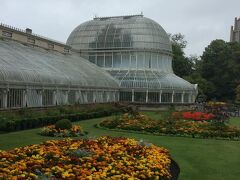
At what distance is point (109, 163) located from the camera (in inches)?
421

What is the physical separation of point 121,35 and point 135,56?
3.20 metres

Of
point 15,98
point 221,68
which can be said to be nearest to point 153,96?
point 15,98

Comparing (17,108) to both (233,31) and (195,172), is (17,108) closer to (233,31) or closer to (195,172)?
(195,172)

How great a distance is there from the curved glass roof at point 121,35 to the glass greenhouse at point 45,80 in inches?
289

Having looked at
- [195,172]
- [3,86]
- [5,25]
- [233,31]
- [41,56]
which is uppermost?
[233,31]

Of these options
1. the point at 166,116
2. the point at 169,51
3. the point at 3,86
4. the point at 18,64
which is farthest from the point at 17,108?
the point at 169,51

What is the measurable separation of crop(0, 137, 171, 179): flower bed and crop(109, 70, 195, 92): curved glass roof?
33.0 metres

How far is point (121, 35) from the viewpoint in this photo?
5044 centimetres

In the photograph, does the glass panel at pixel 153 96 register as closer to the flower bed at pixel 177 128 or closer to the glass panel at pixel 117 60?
the glass panel at pixel 117 60

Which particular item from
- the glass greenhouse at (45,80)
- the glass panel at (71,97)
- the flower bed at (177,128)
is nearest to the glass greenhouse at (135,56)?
the glass greenhouse at (45,80)

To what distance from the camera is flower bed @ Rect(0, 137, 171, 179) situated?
9023mm

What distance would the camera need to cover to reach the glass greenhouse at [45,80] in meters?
24.9

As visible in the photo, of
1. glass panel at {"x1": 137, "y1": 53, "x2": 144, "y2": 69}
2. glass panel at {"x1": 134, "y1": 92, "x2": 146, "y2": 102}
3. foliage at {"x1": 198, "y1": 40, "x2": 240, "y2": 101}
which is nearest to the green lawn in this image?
glass panel at {"x1": 134, "y1": 92, "x2": 146, "y2": 102}

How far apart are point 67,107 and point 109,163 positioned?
1965cm
